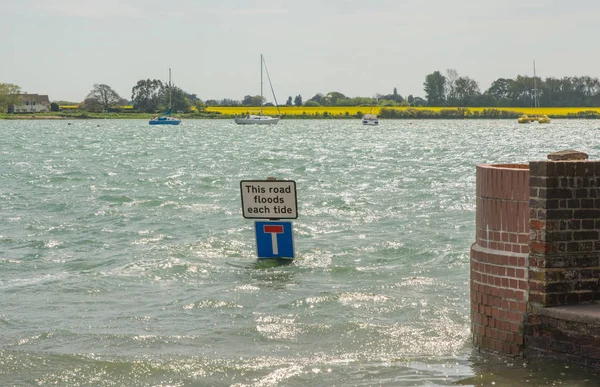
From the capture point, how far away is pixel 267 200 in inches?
554

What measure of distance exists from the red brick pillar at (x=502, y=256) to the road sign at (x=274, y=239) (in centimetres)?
576

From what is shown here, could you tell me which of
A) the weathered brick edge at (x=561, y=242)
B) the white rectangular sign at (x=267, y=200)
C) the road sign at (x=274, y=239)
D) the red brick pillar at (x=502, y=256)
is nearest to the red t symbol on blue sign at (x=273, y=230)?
the road sign at (x=274, y=239)

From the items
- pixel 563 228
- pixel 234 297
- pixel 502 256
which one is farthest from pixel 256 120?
pixel 563 228

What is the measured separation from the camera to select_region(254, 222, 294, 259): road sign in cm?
1449

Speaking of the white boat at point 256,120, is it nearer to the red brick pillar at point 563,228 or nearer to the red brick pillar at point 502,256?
the red brick pillar at point 502,256

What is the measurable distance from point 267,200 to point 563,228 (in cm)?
631

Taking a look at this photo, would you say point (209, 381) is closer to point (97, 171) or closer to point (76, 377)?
point (76, 377)

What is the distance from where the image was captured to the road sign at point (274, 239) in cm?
1449

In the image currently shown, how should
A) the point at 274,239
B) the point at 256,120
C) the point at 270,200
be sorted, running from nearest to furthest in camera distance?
the point at 270,200 → the point at 274,239 → the point at 256,120

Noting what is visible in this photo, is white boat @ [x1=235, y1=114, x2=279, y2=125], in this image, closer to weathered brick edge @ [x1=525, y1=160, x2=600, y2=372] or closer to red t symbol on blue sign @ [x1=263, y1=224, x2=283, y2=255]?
red t symbol on blue sign @ [x1=263, y1=224, x2=283, y2=255]

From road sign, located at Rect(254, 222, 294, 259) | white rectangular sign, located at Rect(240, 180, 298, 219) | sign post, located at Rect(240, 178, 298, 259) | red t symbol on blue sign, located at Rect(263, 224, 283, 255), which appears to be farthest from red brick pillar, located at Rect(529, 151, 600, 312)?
red t symbol on blue sign, located at Rect(263, 224, 283, 255)

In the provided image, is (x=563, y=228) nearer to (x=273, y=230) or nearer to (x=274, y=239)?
(x=273, y=230)

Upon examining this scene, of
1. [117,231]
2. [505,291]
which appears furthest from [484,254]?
[117,231]

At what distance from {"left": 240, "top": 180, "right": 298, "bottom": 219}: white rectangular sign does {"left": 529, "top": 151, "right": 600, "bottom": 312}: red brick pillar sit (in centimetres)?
598
